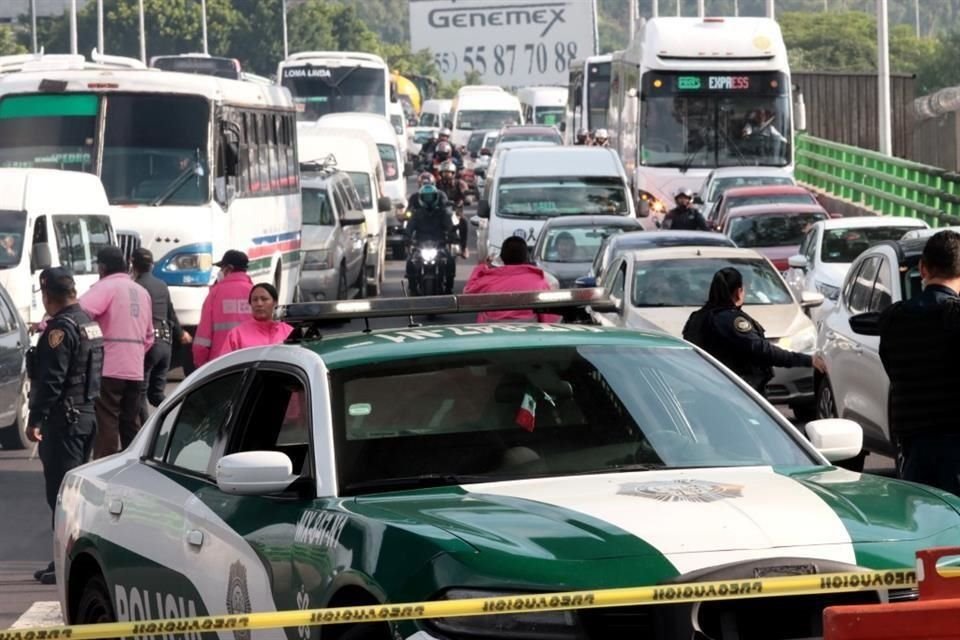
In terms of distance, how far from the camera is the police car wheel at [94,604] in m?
7.57

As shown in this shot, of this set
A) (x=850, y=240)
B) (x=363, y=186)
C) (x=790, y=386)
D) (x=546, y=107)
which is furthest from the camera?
(x=546, y=107)

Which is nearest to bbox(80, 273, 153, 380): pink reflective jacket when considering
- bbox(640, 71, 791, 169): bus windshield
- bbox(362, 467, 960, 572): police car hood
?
bbox(362, 467, 960, 572): police car hood

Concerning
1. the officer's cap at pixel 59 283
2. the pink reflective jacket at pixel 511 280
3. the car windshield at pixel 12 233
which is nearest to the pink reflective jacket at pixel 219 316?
the pink reflective jacket at pixel 511 280

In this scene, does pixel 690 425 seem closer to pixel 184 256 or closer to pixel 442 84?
pixel 184 256

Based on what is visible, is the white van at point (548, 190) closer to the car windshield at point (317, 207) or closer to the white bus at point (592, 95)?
the car windshield at point (317, 207)

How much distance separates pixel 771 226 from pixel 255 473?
22468mm

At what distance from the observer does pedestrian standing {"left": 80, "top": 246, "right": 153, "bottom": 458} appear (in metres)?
14.6

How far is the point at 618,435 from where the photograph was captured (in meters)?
6.77

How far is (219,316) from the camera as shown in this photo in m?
14.9

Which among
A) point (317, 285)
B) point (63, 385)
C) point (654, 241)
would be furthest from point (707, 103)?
point (63, 385)

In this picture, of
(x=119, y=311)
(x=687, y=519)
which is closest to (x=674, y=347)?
(x=687, y=519)

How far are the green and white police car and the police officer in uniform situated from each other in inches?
157

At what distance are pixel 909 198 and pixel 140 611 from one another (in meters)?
31.7

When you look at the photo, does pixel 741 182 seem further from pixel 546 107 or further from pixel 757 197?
pixel 546 107
